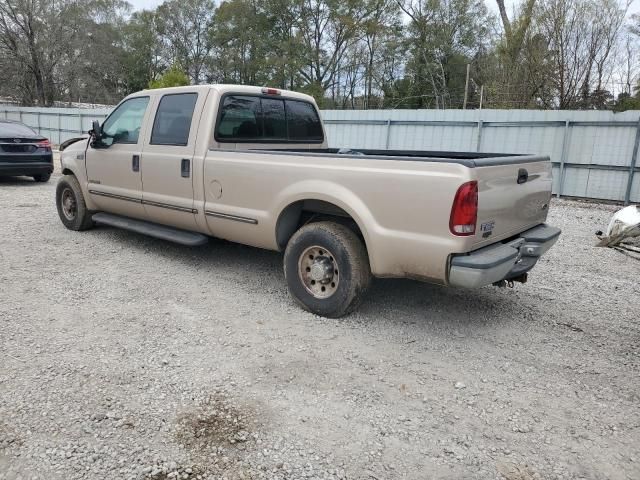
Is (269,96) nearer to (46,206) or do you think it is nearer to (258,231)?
(258,231)

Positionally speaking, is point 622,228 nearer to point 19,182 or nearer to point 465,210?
point 465,210

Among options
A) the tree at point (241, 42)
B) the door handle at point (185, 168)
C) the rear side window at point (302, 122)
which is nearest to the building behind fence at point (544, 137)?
the rear side window at point (302, 122)

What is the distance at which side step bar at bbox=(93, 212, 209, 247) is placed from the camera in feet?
17.0

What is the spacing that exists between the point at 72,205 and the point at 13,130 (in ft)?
17.9

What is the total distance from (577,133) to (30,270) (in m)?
11.1

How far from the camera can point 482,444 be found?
2664mm

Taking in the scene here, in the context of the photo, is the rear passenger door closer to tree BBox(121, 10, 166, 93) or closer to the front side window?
the front side window

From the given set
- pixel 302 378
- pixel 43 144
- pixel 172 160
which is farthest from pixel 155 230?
pixel 43 144

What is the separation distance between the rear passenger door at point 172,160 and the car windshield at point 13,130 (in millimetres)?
7039

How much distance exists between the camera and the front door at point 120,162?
18.7 feet

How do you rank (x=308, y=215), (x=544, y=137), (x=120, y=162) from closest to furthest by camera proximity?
1. (x=308, y=215)
2. (x=120, y=162)
3. (x=544, y=137)

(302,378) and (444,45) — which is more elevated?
(444,45)

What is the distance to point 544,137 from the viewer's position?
11.9 meters

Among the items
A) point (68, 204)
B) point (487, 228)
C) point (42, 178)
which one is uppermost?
point (487, 228)
